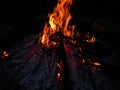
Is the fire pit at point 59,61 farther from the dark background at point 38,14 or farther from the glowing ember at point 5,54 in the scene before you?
the dark background at point 38,14

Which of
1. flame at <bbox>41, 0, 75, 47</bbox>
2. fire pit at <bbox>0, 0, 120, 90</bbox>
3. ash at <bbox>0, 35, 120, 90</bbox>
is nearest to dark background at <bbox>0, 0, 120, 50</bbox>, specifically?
fire pit at <bbox>0, 0, 120, 90</bbox>

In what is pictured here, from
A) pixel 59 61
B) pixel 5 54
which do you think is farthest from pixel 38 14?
pixel 59 61

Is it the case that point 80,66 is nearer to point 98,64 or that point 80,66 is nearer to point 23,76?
point 98,64

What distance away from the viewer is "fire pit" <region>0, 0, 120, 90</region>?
3576 mm

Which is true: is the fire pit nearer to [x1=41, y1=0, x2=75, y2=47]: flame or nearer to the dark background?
[x1=41, y1=0, x2=75, y2=47]: flame

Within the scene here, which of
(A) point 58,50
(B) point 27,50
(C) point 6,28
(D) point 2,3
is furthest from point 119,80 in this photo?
(D) point 2,3

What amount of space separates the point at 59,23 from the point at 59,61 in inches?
42.4

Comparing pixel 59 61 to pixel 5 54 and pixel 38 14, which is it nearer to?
pixel 5 54

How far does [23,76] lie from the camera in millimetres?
3732

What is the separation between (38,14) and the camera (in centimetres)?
617

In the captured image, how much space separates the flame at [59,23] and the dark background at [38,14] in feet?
2.78

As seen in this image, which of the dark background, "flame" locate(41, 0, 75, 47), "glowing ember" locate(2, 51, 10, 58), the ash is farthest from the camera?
the dark background

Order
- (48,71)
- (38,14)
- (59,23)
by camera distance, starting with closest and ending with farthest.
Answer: (48,71), (59,23), (38,14)

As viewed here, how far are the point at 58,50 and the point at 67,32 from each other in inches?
26.9
